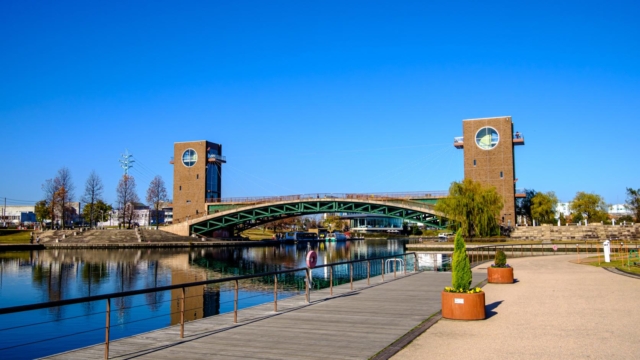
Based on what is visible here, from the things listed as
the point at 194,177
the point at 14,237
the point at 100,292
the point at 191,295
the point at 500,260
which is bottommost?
the point at 100,292

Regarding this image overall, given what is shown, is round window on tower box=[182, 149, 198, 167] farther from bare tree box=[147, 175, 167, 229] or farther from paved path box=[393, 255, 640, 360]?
paved path box=[393, 255, 640, 360]

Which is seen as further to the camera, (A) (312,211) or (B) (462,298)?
(A) (312,211)

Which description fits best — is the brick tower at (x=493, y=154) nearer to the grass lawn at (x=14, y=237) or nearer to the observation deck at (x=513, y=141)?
the observation deck at (x=513, y=141)

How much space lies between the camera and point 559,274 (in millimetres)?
24344

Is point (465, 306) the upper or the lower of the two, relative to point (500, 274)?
upper

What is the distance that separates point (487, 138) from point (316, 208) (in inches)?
1072

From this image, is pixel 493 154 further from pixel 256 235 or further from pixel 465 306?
pixel 256 235

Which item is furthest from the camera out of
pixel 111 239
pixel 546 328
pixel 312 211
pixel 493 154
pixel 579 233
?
pixel 312 211

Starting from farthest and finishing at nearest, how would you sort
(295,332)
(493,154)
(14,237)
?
(14,237) < (493,154) < (295,332)

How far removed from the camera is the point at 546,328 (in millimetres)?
11359

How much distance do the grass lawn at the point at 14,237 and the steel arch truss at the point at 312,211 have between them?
83.8 feet

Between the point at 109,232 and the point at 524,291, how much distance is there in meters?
72.8

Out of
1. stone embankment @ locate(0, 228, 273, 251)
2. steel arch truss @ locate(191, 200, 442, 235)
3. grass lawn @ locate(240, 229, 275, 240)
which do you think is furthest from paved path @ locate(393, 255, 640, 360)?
grass lawn @ locate(240, 229, 275, 240)

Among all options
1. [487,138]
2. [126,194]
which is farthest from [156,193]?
[487,138]
